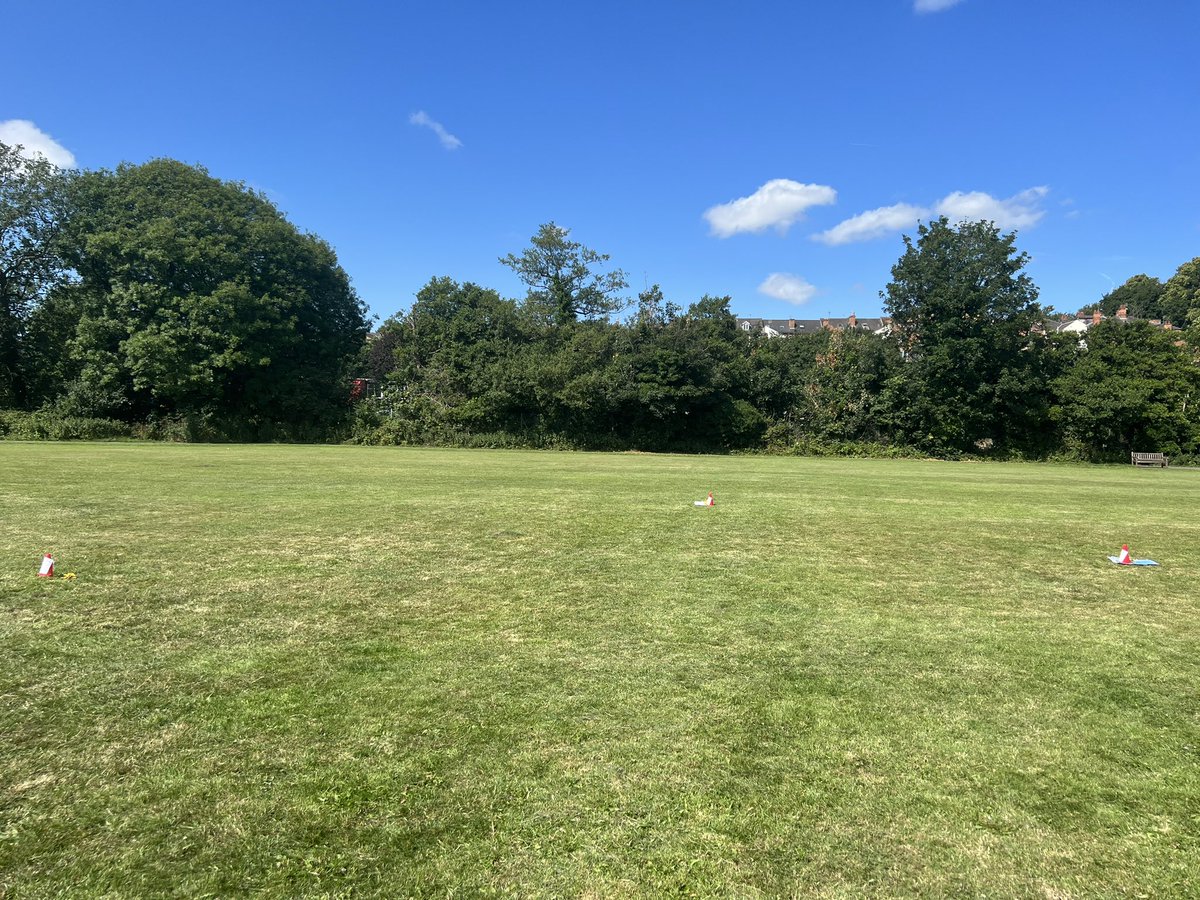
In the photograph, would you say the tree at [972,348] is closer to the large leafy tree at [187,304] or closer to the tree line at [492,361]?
the tree line at [492,361]

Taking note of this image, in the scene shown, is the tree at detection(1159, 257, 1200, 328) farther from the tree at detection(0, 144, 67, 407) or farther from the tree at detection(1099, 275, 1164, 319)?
the tree at detection(0, 144, 67, 407)

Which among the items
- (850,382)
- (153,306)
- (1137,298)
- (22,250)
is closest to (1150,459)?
(850,382)

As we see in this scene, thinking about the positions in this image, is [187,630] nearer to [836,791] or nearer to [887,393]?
[836,791]

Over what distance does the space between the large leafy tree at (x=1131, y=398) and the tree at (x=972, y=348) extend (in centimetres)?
226

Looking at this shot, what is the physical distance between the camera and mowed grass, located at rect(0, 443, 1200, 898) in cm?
280

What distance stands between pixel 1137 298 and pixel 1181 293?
42.4ft

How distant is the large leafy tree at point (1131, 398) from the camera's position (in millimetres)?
43719

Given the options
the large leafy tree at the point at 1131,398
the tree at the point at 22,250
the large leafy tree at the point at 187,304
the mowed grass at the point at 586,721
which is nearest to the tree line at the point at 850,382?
the large leafy tree at the point at 1131,398

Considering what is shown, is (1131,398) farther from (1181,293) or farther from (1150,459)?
(1181,293)

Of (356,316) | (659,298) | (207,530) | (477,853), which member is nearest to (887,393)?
(659,298)

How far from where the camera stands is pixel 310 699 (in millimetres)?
4324

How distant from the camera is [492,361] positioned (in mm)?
48156

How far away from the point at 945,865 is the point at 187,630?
5.75 metres

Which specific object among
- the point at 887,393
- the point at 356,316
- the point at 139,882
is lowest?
the point at 139,882
